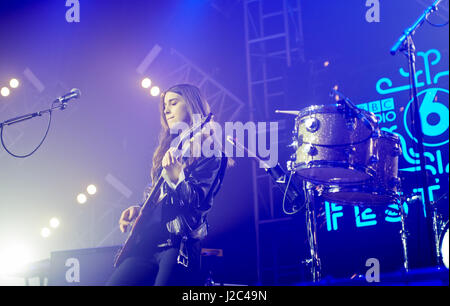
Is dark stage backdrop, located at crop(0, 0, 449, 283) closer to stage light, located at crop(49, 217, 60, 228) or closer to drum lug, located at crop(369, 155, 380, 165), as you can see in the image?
stage light, located at crop(49, 217, 60, 228)

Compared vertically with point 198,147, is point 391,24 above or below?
above

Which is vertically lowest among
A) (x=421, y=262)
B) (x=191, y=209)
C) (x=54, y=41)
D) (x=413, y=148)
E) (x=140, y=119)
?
(x=421, y=262)

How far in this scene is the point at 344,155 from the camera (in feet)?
14.8

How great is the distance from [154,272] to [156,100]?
284cm

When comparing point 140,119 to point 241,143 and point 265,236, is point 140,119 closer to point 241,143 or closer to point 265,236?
point 241,143

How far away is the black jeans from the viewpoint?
4.24 meters

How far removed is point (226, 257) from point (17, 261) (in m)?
2.91

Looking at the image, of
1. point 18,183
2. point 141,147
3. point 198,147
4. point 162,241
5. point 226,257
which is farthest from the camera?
point 18,183

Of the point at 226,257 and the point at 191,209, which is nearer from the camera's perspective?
the point at 191,209

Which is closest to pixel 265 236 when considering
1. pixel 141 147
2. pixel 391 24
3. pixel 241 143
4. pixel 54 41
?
pixel 241 143

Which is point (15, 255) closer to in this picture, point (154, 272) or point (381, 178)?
point (154, 272)

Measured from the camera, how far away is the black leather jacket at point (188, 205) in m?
4.62

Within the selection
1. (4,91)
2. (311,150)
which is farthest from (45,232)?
(311,150)

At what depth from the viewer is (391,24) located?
235 inches
